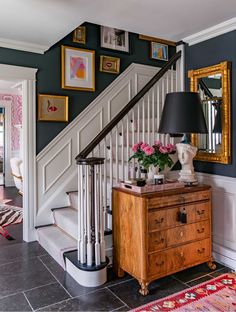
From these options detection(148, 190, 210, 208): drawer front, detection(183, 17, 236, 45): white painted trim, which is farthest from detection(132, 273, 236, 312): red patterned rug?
detection(183, 17, 236, 45): white painted trim

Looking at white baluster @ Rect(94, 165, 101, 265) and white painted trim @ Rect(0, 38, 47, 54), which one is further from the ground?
white painted trim @ Rect(0, 38, 47, 54)

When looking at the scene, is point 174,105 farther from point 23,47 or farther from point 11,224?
point 11,224

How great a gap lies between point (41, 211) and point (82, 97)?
163 cm

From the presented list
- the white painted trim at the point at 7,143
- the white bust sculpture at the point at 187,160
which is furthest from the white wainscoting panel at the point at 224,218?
the white painted trim at the point at 7,143

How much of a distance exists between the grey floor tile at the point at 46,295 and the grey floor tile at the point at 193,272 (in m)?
1.07

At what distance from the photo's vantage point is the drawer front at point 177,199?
2439 millimetres

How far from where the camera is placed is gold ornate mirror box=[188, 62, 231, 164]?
292 centimetres

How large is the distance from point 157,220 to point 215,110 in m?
1.37

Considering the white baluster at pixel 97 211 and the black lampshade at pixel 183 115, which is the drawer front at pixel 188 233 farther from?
the black lampshade at pixel 183 115

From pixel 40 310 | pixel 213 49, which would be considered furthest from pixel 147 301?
pixel 213 49

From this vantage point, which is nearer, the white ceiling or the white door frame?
the white ceiling

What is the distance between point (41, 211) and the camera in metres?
3.70

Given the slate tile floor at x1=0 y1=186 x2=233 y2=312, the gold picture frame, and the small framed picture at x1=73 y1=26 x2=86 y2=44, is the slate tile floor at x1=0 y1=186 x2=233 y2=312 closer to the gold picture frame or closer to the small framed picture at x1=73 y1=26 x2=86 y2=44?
the small framed picture at x1=73 y1=26 x2=86 y2=44

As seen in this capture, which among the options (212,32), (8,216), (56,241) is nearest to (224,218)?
(56,241)
